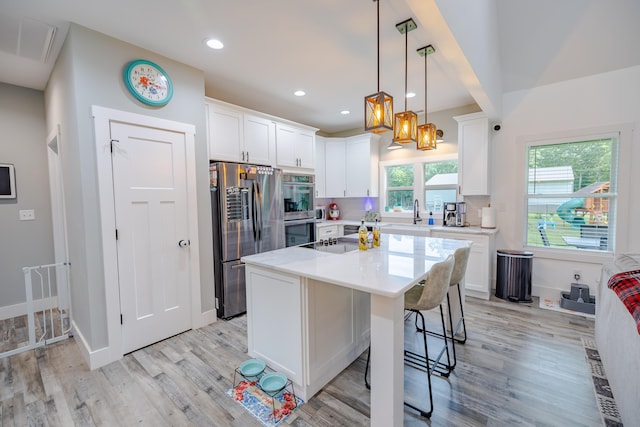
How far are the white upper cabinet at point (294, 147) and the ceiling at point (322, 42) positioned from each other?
416 millimetres

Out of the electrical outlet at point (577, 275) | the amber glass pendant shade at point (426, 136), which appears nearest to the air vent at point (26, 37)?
the amber glass pendant shade at point (426, 136)

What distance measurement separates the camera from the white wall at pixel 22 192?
3.18m

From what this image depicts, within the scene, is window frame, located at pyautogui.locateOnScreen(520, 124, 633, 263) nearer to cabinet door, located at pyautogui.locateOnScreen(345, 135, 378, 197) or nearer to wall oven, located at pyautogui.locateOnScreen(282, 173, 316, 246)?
cabinet door, located at pyautogui.locateOnScreen(345, 135, 378, 197)

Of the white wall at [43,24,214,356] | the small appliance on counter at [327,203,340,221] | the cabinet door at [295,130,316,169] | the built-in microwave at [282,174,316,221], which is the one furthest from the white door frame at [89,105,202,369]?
the small appliance on counter at [327,203,340,221]

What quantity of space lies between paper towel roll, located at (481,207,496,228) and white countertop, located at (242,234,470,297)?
1633mm

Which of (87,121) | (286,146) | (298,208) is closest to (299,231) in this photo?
(298,208)

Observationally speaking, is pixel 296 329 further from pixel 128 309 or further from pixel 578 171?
pixel 578 171

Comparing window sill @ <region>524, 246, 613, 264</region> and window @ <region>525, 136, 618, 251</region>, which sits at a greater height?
window @ <region>525, 136, 618, 251</region>

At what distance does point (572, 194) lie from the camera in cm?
353

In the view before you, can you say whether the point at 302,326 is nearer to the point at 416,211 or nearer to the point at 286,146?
the point at 286,146

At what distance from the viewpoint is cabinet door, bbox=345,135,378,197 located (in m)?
5.02

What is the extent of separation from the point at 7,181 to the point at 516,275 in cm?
624

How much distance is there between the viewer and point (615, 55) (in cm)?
304

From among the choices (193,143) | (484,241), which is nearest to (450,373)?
(484,241)
